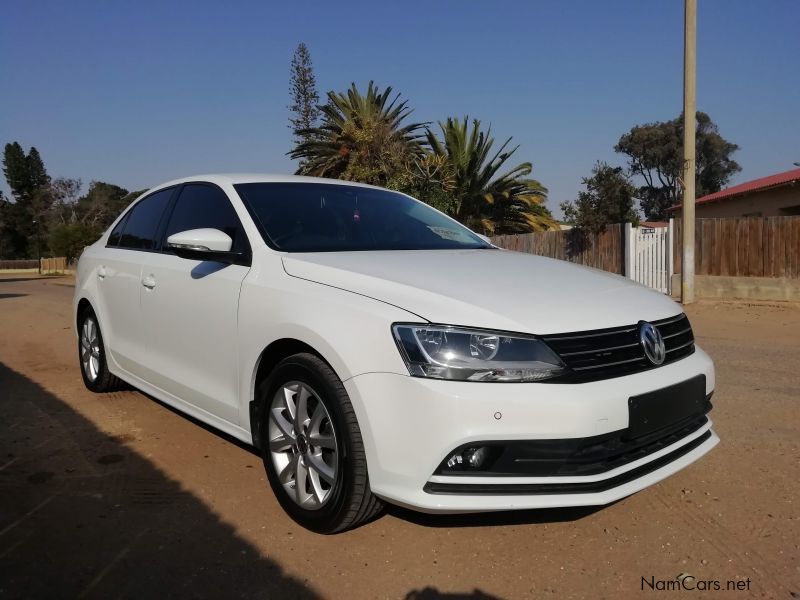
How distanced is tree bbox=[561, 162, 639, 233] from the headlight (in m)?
13.5

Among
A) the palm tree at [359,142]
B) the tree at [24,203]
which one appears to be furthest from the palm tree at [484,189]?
the tree at [24,203]

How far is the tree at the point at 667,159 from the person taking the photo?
173 ft

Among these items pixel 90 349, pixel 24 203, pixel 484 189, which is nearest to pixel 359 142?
pixel 484 189

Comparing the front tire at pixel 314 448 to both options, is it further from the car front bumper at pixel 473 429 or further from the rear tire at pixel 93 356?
the rear tire at pixel 93 356

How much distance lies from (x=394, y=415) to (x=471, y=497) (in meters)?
0.42

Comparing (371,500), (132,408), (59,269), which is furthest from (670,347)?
(59,269)

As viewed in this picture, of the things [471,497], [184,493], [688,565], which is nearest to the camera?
[471,497]

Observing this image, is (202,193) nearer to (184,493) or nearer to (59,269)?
(184,493)

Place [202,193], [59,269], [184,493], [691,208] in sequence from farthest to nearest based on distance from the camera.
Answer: [59,269]
[691,208]
[202,193]
[184,493]

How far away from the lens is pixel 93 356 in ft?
17.0

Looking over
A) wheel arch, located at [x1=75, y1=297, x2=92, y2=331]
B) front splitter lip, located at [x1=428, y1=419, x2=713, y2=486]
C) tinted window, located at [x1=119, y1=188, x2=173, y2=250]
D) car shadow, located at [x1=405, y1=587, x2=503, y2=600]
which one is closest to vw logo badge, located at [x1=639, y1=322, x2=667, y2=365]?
front splitter lip, located at [x1=428, y1=419, x2=713, y2=486]

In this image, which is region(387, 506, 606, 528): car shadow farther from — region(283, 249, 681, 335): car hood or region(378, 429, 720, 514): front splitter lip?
region(283, 249, 681, 335): car hood

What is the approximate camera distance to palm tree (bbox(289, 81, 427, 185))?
72.0 feet

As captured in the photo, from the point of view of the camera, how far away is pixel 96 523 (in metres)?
2.94
